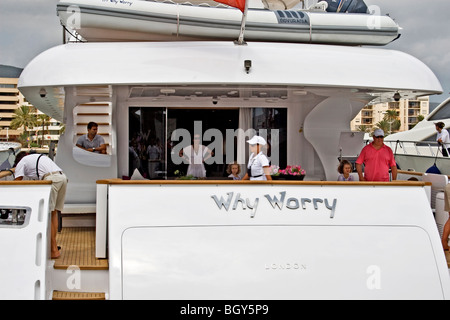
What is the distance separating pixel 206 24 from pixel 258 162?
4.90 feet

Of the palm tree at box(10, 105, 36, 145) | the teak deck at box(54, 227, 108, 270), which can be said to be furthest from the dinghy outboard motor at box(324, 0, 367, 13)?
the palm tree at box(10, 105, 36, 145)

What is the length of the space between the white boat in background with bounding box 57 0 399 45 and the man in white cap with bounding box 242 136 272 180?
113cm

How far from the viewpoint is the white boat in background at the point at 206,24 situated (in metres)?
5.17

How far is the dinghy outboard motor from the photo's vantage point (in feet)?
19.8

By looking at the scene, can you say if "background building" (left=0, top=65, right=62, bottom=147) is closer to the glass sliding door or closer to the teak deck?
the glass sliding door

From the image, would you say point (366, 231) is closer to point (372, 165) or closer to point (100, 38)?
point (372, 165)

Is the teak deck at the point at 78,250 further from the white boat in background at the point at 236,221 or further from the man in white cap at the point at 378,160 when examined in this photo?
the man in white cap at the point at 378,160

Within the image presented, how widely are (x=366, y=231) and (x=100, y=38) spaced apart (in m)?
3.35

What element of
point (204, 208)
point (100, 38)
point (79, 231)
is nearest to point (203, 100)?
point (100, 38)

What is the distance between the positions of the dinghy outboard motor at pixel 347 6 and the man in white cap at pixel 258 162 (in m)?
2.08

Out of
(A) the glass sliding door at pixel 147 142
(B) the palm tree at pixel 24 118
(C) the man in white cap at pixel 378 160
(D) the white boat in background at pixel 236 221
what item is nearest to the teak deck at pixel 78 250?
(D) the white boat in background at pixel 236 221

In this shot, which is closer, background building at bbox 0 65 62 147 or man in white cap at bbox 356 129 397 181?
man in white cap at bbox 356 129 397 181

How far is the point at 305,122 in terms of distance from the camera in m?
7.18

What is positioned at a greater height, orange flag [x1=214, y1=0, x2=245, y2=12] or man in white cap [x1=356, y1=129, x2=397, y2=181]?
orange flag [x1=214, y1=0, x2=245, y2=12]
